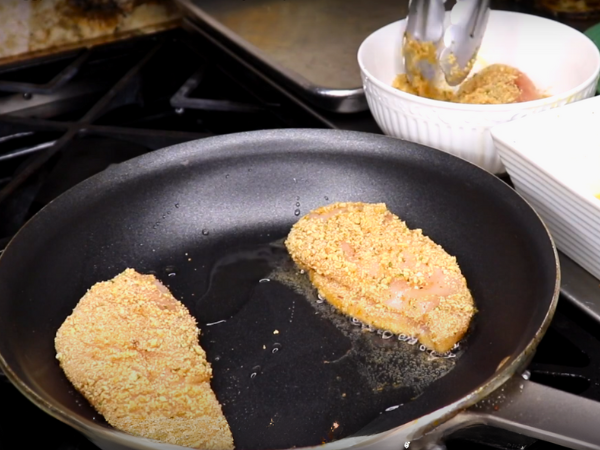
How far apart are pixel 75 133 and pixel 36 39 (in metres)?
0.42

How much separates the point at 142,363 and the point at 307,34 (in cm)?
81

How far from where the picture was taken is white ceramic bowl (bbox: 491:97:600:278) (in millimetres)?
718

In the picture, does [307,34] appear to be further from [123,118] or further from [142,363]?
[142,363]

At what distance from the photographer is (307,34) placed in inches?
50.8

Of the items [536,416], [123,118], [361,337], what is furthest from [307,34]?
[536,416]

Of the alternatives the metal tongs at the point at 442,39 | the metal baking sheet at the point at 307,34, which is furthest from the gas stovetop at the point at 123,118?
the metal tongs at the point at 442,39

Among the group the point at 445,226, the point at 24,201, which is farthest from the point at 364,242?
the point at 24,201

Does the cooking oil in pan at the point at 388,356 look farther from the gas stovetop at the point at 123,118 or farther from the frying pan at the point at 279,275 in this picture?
the gas stovetop at the point at 123,118

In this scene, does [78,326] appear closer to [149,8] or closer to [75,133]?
[75,133]

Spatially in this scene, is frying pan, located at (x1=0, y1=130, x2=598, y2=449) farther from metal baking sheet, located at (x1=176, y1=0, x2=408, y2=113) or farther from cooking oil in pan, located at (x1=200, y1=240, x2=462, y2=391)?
metal baking sheet, located at (x1=176, y1=0, x2=408, y2=113)

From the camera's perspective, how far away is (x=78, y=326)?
74 cm

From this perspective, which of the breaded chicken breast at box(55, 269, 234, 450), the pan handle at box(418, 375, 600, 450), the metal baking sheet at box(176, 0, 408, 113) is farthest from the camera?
the metal baking sheet at box(176, 0, 408, 113)

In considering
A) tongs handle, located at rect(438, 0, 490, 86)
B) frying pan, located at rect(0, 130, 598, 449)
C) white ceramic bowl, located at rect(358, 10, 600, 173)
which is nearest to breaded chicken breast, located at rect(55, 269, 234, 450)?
frying pan, located at rect(0, 130, 598, 449)

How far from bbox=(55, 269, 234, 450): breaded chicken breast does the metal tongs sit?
48cm
